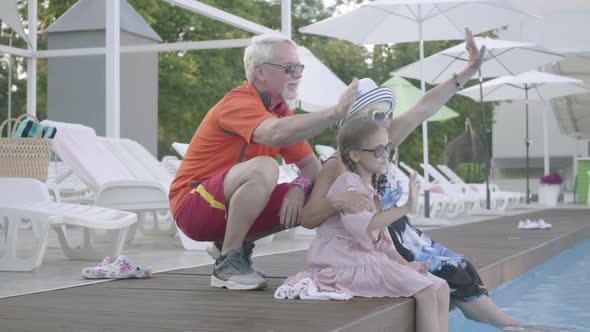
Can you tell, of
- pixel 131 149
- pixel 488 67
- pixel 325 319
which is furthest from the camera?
pixel 488 67

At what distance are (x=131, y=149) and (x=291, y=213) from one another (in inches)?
176

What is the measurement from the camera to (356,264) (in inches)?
135

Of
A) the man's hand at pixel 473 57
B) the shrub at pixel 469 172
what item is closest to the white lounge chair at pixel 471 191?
the shrub at pixel 469 172

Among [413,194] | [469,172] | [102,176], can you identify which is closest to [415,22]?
[102,176]

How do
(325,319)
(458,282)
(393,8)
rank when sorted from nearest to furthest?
(325,319)
(458,282)
(393,8)

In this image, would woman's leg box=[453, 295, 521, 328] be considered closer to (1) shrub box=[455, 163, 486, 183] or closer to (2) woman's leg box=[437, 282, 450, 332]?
(2) woman's leg box=[437, 282, 450, 332]

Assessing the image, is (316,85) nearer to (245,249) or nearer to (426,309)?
(245,249)

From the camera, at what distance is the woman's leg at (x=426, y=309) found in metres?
3.36

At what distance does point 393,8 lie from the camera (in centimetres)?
1210

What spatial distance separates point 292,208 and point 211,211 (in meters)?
0.38

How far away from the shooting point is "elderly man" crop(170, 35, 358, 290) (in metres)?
3.58

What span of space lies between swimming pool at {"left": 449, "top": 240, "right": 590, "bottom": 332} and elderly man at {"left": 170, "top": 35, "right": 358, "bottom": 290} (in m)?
1.15

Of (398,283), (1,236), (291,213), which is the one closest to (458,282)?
(398,283)

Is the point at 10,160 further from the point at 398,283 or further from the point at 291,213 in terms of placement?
the point at 398,283
